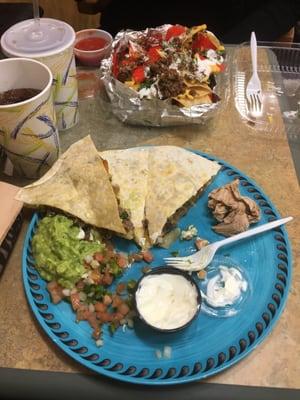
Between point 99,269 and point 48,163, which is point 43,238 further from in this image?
point 48,163

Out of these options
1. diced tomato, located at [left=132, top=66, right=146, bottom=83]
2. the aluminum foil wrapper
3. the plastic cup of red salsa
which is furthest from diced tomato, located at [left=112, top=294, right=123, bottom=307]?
the plastic cup of red salsa

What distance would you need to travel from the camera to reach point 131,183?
1328 millimetres

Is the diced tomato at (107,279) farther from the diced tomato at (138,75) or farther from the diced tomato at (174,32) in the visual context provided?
the diced tomato at (174,32)

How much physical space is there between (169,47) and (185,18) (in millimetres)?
689

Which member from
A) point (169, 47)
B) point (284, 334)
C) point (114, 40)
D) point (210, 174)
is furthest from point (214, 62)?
point (284, 334)

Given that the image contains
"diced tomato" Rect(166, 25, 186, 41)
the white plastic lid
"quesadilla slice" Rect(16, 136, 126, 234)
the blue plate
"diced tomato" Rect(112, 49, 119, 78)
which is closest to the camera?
the blue plate

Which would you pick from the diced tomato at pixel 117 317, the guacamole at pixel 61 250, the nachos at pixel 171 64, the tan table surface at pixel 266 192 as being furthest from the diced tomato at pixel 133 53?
the diced tomato at pixel 117 317

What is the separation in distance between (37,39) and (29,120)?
12.0 inches

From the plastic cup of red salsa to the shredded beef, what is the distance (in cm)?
33

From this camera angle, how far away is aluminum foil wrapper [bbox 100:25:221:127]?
1.54 metres

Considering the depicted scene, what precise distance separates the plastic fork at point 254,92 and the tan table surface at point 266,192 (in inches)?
3.1

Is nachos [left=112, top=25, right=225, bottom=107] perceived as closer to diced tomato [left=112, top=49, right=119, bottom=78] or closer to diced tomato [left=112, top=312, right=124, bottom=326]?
diced tomato [left=112, top=49, right=119, bottom=78]

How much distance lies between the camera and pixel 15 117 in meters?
1.18

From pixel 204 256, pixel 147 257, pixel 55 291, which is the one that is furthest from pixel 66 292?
pixel 204 256
